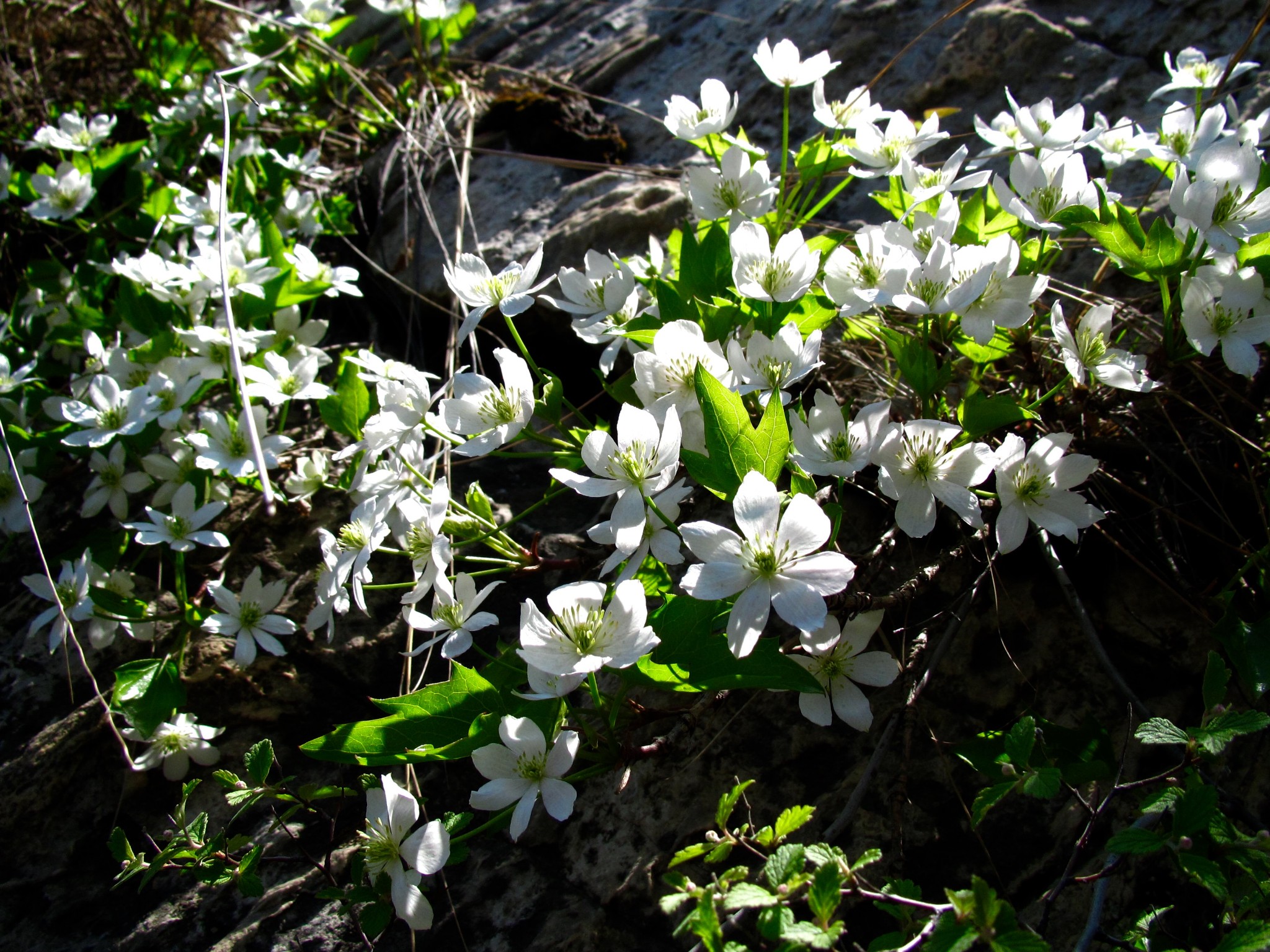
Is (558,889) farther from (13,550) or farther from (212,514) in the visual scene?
(13,550)

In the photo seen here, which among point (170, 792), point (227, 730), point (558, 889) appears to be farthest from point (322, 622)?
point (558, 889)

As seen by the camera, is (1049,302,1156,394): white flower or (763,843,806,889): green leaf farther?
(1049,302,1156,394): white flower

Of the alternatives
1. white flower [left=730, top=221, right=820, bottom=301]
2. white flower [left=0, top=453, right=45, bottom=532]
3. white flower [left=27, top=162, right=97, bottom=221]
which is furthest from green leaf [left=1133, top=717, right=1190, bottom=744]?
white flower [left=27, top=162, right=97, bottom=221]

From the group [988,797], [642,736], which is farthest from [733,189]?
[988,797]

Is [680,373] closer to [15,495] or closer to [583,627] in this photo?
[583,627]

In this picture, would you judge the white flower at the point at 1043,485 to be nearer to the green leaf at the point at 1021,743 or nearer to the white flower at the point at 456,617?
the green leaf at the point at 1021,743

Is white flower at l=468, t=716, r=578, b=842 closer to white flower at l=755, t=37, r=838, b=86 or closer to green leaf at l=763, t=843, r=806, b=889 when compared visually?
green leaf at l=763, t=843, r=806, b=889

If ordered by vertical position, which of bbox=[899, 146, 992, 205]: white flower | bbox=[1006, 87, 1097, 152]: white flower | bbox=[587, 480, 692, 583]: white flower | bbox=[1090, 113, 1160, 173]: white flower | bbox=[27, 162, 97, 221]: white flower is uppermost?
bbox=[27, 162, 97, 221]: white flower
